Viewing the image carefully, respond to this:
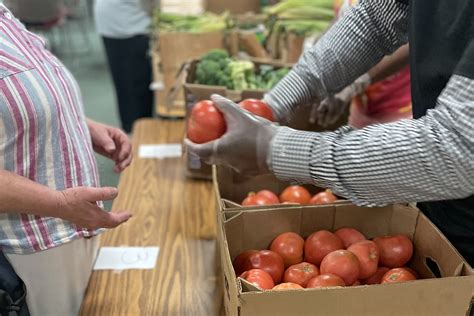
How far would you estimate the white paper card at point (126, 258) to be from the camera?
4.19 ft

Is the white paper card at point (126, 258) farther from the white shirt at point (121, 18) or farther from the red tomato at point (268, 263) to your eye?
the white shirt at point (121, 18)

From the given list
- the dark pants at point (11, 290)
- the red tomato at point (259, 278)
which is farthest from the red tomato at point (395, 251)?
the dark pants at point (11, 290)

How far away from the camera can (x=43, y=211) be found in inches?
37.4

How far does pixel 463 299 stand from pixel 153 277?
720 millimetres

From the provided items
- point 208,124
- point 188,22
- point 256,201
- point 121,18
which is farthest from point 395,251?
point 121,18

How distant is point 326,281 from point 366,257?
12 centimetres

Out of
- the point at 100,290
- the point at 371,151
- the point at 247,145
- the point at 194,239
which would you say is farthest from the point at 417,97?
the point at 100,290

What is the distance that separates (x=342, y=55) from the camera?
4.07 feet

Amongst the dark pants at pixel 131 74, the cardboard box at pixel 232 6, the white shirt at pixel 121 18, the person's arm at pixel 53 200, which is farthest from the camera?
the cardboard box at pixel 232 6

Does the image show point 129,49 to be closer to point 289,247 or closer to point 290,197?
point 290,197

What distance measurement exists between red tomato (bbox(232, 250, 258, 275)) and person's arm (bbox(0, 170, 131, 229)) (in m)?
0.29

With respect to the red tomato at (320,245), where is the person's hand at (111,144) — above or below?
above

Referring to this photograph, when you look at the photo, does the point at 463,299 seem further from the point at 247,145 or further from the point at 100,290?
the point at 100,290

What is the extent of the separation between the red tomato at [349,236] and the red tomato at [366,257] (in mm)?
34
